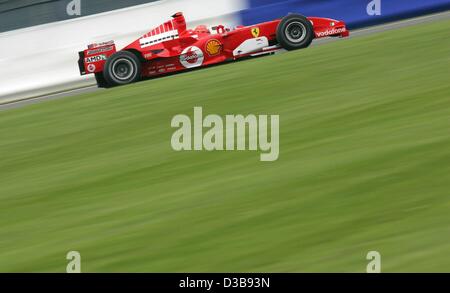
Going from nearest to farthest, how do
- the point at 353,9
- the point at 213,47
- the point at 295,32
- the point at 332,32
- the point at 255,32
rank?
the point at 213,47 → the point at 255,32 → the point at 295,32 → the point at 332,32 → the point at 353,9

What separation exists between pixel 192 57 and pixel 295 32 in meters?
1.72

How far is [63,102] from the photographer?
12781 millimetres

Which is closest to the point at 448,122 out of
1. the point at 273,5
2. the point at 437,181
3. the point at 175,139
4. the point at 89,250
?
the point at 437,181

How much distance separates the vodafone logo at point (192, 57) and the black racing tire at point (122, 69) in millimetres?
718

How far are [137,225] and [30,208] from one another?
137cm

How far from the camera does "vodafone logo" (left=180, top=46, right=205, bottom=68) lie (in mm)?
13727

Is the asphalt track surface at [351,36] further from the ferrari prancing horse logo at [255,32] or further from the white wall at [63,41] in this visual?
the ferrari prancing horse logo at [255,32]

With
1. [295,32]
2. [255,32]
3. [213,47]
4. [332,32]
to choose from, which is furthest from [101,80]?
[332,32]

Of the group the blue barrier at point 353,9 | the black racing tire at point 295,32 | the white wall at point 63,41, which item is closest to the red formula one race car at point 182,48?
the black racing tire at point 295,32

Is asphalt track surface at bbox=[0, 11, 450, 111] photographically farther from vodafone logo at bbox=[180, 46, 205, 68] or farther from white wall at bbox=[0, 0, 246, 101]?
vodafone logo at bbox=[180, 46, 205, 68]

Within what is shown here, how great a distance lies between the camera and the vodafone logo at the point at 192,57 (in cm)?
1373

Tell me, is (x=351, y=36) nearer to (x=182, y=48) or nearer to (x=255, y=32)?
(x=255, y=32)

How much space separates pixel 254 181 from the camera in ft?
22.4
